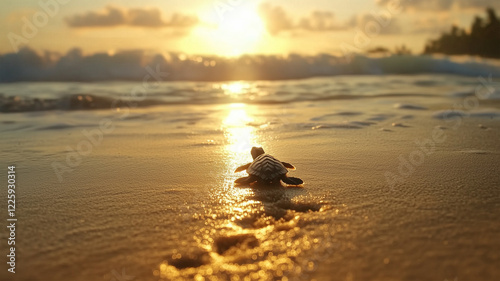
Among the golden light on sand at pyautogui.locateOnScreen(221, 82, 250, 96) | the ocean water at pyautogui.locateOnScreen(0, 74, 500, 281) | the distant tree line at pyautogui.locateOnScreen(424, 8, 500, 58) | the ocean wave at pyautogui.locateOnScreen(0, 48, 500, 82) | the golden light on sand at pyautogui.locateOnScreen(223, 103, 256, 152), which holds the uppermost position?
the distant tree line at pyautogui.locateOnScreen(424, 8, 500, 58)

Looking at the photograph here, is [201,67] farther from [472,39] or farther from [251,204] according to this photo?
[472,39]

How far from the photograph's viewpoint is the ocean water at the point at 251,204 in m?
1.82

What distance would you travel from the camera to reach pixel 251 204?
2604mm

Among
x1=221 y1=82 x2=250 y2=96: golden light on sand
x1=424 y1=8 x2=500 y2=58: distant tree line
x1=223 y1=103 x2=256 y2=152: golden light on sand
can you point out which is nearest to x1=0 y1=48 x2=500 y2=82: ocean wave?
x1=221 y1=82 x2=250 y2=96: golden light on sand

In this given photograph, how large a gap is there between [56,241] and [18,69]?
16.3 m

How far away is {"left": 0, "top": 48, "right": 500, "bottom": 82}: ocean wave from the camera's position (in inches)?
630

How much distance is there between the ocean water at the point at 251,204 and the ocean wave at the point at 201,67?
11.3m

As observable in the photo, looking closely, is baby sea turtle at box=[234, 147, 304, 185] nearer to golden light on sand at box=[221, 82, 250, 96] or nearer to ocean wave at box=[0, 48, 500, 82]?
golden light on sand at box=[221, 82, 250, 96]

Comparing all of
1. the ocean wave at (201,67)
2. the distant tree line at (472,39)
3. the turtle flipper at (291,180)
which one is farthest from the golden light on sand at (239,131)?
the distant tree line at (472,39)

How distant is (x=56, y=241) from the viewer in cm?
210

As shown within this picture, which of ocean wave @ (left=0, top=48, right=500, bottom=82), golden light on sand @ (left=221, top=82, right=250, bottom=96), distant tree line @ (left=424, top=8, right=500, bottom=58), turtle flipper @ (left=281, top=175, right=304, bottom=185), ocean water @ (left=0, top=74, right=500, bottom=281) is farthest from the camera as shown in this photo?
distant tree line @ (left=424, top=8, right=500, bottom=58)

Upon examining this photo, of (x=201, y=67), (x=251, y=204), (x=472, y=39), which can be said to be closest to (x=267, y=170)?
(x=251, y=204)

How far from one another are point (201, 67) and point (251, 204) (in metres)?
15.1

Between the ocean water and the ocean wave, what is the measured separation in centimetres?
1126
